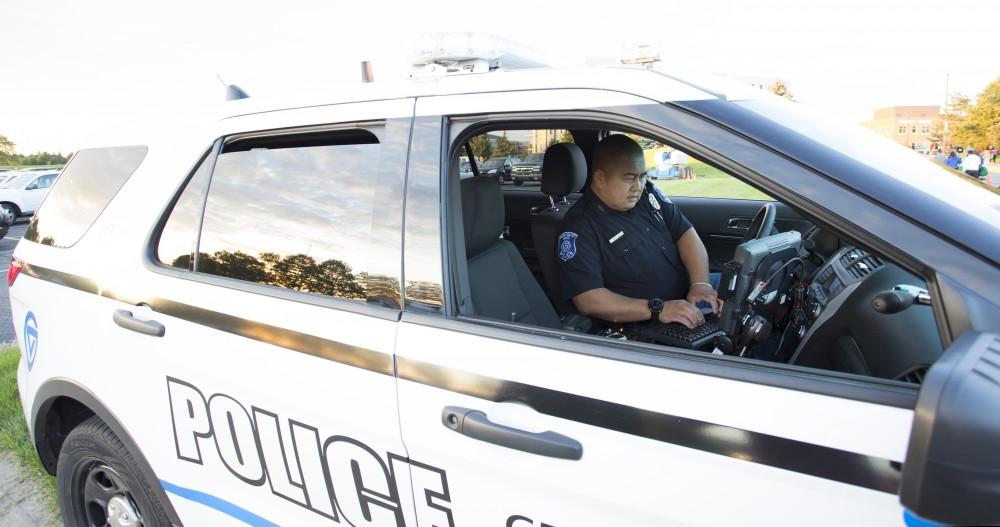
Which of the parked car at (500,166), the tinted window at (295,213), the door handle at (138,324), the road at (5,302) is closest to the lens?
the tinted window at (295,213)

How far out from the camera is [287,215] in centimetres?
166

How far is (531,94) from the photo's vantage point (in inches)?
52.0

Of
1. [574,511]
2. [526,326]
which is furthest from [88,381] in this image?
[574,511]

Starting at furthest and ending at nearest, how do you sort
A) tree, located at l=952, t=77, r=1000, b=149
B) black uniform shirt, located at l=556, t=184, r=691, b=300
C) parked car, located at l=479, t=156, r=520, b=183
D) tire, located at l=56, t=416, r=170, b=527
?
tree, located at l=952, t=77, r=1000, b=149 → parked car, located at l=479, t=156, r=520, b=183 → black uniform shirt, located at l=556, t=184, r=691, b=300 → tire, located at l=56, t=416, r=170, b=527

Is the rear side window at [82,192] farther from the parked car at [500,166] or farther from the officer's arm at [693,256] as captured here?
the officer's arm at [693,256]

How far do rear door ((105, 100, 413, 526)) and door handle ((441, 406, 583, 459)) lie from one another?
0.17m

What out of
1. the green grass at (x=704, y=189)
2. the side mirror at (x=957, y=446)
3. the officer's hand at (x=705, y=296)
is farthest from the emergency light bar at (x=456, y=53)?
the green grass at (x=704, y=189)

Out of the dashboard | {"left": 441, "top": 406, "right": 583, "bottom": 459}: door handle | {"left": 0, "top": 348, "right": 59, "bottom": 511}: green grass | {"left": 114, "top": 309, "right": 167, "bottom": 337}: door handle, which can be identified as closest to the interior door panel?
the dashboard

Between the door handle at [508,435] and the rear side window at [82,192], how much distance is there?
1394mm

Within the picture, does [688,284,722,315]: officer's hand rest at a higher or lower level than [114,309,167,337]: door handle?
lower

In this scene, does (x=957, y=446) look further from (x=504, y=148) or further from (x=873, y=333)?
(x=504, y=148)

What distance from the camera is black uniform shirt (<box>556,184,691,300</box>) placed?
2475mm

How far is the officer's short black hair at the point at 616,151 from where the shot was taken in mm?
2537

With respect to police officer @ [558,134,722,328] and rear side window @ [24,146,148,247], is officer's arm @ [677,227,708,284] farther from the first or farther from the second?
rear side window @ [24,146,148,247]
